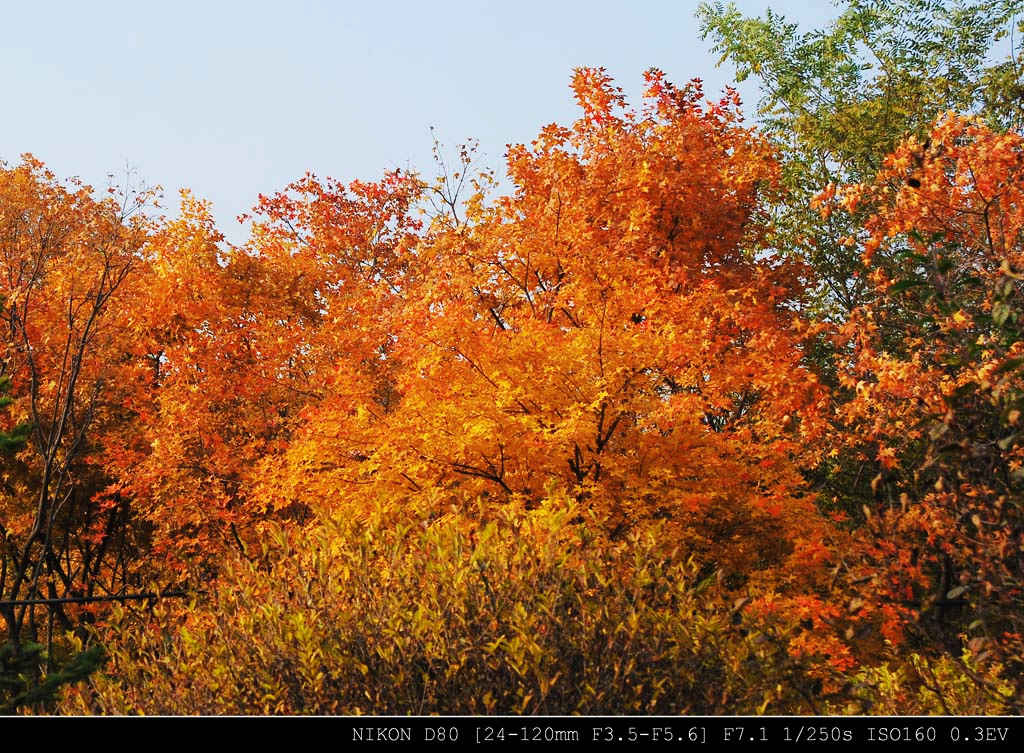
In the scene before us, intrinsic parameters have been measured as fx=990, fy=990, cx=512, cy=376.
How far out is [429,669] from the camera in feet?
22.5

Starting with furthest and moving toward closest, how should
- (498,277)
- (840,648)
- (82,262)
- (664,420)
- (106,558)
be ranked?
(106,558), (82,262), (498,277), (664,420), (840,648)

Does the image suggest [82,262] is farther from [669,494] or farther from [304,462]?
[669,494]

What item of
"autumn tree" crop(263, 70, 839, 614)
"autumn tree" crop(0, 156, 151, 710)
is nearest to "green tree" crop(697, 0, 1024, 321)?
"autumn tree" crop(263, 70, 839, 614)

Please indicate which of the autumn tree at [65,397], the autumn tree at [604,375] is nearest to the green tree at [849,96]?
the autumn tree at [604,375]

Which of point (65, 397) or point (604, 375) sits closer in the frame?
point (604, 375)

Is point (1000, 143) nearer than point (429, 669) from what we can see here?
No

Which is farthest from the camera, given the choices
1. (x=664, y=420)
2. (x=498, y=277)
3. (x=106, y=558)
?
(x=106, y=558)

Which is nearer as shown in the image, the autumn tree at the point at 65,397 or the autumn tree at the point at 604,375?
the autumn tree at the point at 604,375

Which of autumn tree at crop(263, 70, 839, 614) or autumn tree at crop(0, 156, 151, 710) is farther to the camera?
autumn tree at crop(0, 156, 151, 710)

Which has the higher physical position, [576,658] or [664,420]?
[664,420]

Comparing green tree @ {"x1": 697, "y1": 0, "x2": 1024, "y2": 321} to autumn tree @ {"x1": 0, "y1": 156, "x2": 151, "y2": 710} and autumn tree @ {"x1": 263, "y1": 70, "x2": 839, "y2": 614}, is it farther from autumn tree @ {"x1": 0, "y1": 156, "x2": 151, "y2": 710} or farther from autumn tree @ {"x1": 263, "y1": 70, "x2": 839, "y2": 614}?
autumn tree @ {"x1": 0, "y1": 156, "x2": 151, "y2": 710}

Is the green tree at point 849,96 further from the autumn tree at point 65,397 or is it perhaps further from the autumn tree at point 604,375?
the autumn tree at point 65,397
